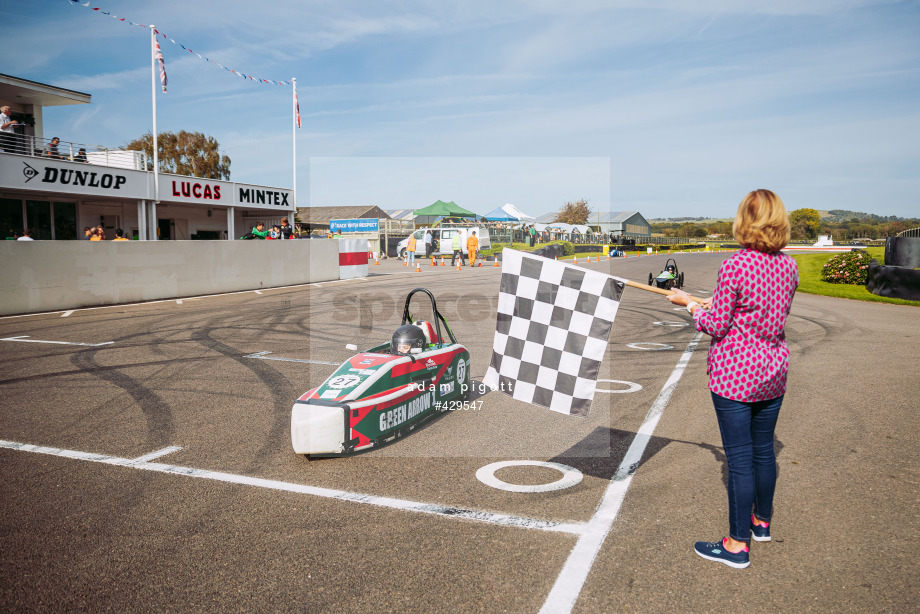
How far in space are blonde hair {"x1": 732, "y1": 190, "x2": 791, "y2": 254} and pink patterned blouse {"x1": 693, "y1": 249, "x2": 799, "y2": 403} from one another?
2.3 inches

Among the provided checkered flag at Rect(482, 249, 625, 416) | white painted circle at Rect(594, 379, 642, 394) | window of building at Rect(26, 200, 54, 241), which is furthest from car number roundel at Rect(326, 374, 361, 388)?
window of building at Rect(26, 200, 54, 241)

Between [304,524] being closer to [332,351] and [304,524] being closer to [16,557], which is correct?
[16,557]

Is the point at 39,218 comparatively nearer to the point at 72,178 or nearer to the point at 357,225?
the point at 72,178

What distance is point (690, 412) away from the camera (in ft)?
18.3

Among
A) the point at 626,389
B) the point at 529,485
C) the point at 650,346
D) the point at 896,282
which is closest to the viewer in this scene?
the point at 529,485

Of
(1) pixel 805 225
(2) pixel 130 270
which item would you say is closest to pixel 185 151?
(2) pixel 130 270

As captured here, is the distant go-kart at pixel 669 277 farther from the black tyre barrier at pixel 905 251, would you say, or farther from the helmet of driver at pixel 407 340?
the helmet of driver at pixel 407 340

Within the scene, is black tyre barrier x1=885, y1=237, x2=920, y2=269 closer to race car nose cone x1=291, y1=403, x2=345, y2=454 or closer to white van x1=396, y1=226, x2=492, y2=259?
race car nose cone x1=291, y1=403, x2=345, y2=454

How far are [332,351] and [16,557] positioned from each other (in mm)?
5430

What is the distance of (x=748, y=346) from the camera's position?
2.91 metres

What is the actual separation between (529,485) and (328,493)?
1313 mm

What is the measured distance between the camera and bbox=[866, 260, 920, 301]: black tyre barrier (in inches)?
597

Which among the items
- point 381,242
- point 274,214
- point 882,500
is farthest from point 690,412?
point 381,242

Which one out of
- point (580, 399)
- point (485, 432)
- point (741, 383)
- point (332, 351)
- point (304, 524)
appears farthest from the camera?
point (332, 351)
